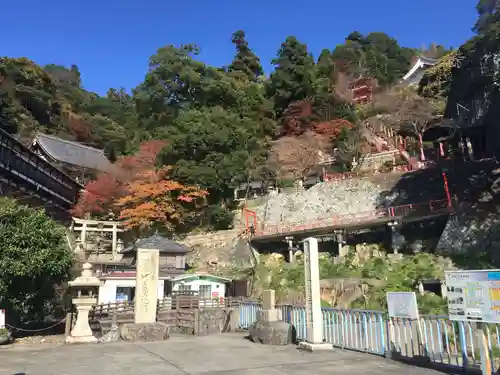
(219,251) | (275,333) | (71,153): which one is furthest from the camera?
(71,153)

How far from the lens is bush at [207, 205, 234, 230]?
3318 centimetres

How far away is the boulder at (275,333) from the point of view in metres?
10.6

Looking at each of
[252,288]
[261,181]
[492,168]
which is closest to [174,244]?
[252,288]

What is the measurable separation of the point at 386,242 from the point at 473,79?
1168 cm

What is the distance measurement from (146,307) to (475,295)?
30.5ft

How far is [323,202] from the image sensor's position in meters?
32.8

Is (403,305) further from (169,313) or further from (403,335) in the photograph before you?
(169,313)

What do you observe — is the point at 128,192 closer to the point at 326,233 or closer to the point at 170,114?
the point at 170,114

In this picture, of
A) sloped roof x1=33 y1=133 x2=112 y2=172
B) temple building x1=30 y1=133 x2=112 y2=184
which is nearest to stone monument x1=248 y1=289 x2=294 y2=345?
temple building x1=30 y1=133 x2=112 y2=184

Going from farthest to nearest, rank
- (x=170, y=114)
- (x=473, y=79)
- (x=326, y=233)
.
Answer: (x=170, y=114)
(x=326, y=233)
(x=473, y=79)

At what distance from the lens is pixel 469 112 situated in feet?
82.6

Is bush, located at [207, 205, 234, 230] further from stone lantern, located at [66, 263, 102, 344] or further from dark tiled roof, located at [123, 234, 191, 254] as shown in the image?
stone lantern, located at [66, 263, 102, 344]

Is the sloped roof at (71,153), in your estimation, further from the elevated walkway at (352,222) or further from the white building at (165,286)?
the white building at (165,286)

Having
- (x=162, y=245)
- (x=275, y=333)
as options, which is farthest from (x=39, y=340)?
(x=162, y=245)
